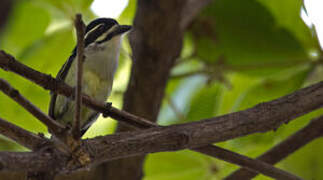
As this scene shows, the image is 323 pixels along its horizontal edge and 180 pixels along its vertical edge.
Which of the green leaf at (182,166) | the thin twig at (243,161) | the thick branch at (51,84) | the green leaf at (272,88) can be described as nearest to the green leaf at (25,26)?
the green leaf at (182,166)

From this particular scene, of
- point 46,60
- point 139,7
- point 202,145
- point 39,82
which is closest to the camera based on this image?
point 39,82

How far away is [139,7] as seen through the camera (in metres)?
2.26

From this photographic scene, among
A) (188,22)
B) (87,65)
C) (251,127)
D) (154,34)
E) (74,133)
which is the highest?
(188,22)

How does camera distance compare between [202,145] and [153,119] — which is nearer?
[202,145]

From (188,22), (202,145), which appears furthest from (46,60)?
(202,145)

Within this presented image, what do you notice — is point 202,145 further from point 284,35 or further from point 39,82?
point 284,35

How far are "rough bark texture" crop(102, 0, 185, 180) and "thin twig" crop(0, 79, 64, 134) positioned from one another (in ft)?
3.45

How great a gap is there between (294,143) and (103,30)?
741mm

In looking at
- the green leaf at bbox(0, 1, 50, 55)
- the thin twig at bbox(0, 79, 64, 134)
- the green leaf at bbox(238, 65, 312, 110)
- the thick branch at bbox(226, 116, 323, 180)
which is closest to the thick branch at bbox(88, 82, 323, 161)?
the thin twig at bbox(0, 79, 64, 134)

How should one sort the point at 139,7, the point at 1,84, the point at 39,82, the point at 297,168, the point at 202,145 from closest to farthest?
1. the point at 1,84
2. the point at 39,82
3. the point at 202,145
4. the point at 297,168
5. the point at 139,7

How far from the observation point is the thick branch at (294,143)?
185cm

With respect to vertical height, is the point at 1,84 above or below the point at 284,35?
below

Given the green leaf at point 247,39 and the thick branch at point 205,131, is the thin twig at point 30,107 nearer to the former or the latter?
the thick branch at point 205,131

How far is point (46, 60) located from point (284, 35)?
1030 mm
